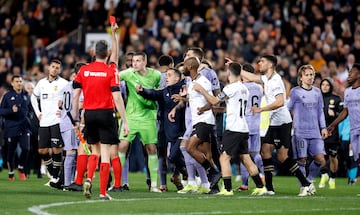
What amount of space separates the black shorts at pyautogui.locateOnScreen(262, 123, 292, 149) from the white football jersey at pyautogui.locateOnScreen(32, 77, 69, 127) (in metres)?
4.36

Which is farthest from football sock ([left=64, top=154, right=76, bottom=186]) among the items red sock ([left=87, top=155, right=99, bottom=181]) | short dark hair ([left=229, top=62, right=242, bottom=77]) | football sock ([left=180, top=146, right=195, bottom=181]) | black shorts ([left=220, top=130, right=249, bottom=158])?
short dark hair ([left=229, top=62, right=242, bottom=77])

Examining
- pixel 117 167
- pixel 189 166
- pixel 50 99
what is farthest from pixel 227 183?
pixel 50 99

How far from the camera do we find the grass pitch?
52.2ft

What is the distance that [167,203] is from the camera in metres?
17.2

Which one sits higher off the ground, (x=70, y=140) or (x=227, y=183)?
(x=70, y=140)

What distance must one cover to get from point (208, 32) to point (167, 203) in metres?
18.3

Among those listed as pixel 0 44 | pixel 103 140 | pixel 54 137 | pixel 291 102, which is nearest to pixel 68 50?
pixel 0 44

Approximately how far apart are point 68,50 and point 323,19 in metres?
8.34

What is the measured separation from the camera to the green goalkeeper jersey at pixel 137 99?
68.5 feet

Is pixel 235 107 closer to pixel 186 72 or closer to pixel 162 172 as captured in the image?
pixel 186 72

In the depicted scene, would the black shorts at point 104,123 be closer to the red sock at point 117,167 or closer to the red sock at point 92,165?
the red sock at point 92,165

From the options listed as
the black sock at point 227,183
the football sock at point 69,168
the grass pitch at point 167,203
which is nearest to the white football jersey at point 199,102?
the black sock at point 227,183

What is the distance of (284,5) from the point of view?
36.3m

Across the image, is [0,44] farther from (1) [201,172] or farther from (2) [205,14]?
(1) [201,172]
